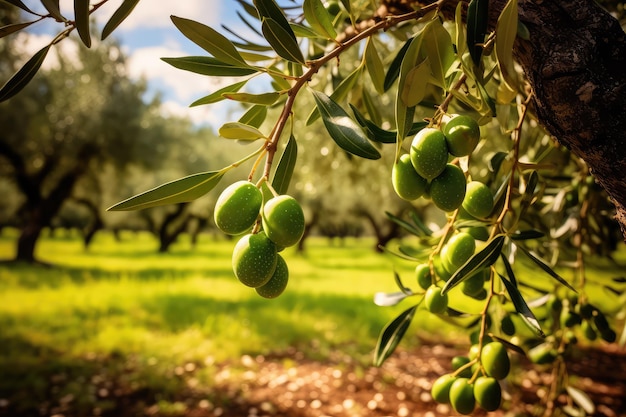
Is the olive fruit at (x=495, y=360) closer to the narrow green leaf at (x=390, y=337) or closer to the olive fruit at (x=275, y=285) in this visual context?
the narrow green leaf at (x=390, y=337)

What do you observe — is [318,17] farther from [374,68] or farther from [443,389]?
[443,389]

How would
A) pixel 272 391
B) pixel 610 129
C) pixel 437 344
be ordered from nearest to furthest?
pixel 610 129, pixel 272 391, pixel 437 344

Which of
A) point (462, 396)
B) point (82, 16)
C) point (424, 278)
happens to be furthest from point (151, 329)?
point (82, 16)

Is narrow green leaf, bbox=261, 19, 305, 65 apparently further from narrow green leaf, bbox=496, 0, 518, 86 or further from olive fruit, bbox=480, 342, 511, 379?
olive fruit, bbox=480, 342, 511, 379

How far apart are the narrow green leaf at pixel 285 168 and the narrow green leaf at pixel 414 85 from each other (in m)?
0.25

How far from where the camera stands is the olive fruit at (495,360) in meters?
0.92

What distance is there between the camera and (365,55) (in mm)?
931

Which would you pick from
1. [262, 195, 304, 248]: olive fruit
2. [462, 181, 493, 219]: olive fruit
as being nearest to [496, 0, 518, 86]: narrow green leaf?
[462, 181, 493, 219]: olive fruit

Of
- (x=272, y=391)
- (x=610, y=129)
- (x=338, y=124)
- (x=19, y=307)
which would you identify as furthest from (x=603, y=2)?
(x=19, y=307)

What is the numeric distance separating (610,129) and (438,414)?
11.5 ft

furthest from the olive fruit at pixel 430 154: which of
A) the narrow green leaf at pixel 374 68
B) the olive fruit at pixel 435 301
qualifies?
the olive fruit at pixel 435 301

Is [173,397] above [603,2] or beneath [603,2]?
beneath

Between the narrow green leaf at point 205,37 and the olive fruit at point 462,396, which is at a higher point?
the narrow green leaf at point 205,37

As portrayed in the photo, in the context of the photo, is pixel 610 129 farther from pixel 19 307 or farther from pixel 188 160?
pixel 188 160
